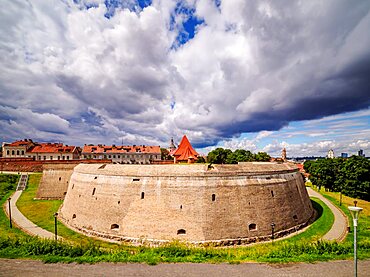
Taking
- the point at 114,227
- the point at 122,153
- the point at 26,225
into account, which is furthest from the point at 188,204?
the point at 122,153

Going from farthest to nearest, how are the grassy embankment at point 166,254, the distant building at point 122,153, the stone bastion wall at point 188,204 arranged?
the distant building at point 122,153
the stone bastion wall at point 188,204
the grassy embankment at point 166,254

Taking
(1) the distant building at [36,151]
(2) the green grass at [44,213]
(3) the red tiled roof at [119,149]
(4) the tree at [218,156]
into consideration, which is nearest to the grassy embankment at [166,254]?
(2) the green grass at [44,213]

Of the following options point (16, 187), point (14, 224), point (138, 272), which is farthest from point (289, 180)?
point (16, 187)

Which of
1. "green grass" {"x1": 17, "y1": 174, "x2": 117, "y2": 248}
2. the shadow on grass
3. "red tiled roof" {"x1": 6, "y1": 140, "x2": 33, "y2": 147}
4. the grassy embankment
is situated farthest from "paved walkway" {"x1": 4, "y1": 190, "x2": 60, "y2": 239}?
"red tiled roof" {"x1": 6, "y1": 140, "x2": 33, "y2": 147}

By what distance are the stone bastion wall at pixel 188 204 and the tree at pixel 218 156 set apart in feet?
61.1

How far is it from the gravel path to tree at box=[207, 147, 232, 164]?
28.8 meters

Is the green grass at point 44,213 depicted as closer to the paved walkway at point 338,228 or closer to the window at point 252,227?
the window at point 252,227

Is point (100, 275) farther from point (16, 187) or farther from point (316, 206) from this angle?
point (16, 187)

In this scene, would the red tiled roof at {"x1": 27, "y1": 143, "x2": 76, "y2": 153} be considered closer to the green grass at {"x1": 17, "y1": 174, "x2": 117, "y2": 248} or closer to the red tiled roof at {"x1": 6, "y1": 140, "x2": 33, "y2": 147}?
the red tiled roof at {"x1": 6, "y1": 140, "x2": 33, "y2": 147}

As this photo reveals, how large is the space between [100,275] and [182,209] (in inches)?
351

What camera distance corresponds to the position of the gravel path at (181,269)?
8547 millimetres

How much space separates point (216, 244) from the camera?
16016 mm

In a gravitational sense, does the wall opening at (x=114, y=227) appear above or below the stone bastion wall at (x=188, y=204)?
below

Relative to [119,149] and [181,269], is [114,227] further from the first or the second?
[119,149]
